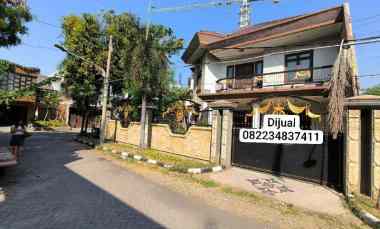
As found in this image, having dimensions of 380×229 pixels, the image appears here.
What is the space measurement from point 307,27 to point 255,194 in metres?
10.4

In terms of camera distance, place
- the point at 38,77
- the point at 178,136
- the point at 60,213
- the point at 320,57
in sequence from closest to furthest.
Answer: the point at 60,213 → the point at 178,136 → the point at 320,57 → the point at 38,77

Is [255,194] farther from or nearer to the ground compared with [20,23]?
nearer to the ground

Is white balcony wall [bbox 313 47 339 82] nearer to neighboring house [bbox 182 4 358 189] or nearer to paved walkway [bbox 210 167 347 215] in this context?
neighboring house [bbox 182 4 358 189]

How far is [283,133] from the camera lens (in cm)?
610

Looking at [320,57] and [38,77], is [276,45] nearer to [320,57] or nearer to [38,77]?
[320,57]

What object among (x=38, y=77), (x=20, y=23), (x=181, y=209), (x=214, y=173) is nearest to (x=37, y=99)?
(x=38, y=77)

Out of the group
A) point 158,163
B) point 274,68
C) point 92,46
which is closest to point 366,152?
point 158,163

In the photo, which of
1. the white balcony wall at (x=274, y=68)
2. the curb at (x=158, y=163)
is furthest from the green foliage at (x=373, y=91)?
the curb at (x=158, y=163)

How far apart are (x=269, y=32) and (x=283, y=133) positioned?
1122 cm

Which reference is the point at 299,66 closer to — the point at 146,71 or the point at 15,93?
the point at 146,71

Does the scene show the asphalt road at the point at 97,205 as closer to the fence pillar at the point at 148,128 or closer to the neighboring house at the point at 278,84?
the neighboring house at the point at 278,84

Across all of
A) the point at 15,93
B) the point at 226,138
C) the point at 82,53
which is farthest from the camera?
the point at 15,93

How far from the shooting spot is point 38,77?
38750 mm

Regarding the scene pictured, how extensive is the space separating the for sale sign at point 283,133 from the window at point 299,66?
9.22 m
